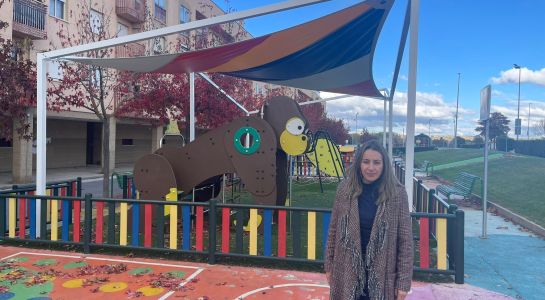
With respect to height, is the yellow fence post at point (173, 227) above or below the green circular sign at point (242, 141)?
below

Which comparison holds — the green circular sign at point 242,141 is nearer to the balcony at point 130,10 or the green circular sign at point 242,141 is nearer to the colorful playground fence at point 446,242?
the colorful playground fence at point 446,242

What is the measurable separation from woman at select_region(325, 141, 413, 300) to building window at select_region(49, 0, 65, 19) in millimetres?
21589

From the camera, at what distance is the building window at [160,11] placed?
28.9m

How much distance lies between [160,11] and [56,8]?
957 cm

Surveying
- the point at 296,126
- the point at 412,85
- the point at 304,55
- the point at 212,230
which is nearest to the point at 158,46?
the point at 304,55

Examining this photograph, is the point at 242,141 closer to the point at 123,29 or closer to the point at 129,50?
the point at 129,50

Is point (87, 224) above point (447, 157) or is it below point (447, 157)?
below

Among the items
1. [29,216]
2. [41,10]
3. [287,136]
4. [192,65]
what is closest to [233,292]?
[287,136]

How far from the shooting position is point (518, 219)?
9.25 m

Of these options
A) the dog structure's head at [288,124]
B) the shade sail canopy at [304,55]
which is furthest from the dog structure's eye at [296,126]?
the shade sail canopy at [304,55]

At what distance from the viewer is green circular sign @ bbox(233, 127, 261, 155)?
7.37 m

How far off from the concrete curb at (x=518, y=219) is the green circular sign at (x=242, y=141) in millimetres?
5436

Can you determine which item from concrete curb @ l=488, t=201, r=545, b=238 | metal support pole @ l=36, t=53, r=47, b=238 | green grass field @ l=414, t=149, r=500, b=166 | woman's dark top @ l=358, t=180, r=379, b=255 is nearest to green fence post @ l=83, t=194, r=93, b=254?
metal support pole @ l=36, t=53, r=47, b=238

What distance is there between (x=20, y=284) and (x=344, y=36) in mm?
5366
